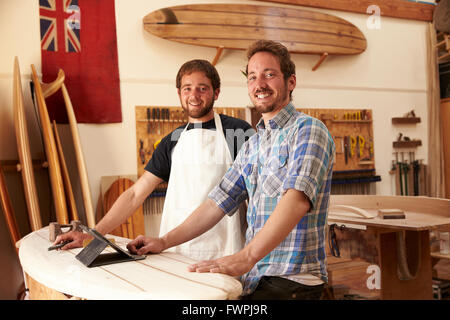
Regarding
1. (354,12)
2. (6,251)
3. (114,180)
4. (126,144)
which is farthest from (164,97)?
(354,12)

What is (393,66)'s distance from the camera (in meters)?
4.34

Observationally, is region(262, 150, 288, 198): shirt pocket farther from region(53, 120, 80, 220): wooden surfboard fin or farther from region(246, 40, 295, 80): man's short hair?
region(53, 120, 80, 220): wooden surfboard fin

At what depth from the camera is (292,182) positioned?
1.05m

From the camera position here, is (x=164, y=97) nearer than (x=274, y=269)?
No

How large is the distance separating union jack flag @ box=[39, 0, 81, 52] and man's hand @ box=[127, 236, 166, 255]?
2.30m

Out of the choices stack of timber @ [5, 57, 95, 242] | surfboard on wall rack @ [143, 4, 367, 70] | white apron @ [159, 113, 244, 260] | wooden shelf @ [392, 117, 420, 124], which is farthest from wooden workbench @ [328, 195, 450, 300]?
wooden shelf @ [392, 117, 420, 124]

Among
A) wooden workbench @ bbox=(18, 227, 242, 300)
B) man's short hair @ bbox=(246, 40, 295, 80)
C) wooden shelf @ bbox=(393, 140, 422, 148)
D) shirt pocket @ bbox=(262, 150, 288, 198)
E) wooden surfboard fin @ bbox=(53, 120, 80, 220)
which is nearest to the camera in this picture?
wooden workbench @ bbox=(18, 227, 242, 300)

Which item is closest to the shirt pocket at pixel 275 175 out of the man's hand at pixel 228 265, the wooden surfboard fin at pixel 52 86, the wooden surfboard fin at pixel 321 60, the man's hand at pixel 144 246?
the man's hand at pixel 228 265

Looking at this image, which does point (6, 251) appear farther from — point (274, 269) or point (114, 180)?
point (274, 269)

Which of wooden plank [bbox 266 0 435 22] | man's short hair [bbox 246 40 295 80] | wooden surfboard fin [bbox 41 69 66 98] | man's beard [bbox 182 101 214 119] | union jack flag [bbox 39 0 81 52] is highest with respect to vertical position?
wooden plank [bbox 266 0 435 22]

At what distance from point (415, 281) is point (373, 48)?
2.94m

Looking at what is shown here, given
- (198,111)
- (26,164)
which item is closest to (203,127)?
(198,111)

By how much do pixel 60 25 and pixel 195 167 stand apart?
1982 millimetres

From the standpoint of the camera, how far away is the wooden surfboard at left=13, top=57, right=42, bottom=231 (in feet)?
8.31
